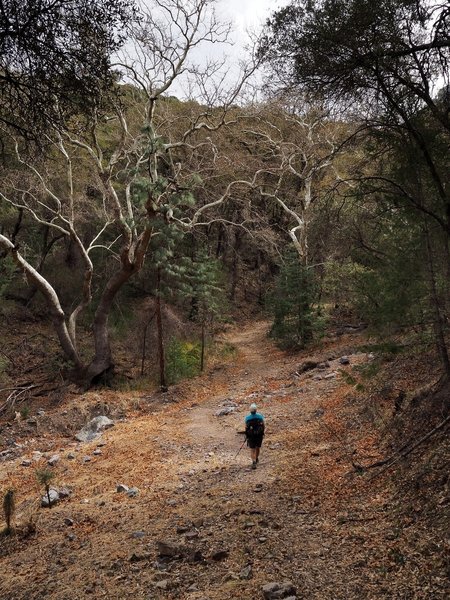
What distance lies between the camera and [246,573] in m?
5.16

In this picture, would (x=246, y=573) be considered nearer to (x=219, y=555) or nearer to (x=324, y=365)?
(x=219, y=555)

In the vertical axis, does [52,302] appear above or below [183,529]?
above

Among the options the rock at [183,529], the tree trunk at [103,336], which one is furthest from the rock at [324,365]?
the rock at [183,529]

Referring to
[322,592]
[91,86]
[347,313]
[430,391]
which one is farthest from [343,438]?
[347,313]

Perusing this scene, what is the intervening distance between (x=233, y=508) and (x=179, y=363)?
36.6ft

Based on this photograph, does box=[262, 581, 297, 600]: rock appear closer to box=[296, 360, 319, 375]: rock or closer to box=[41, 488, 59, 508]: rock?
box=[41, 488, 59, 508]: rock

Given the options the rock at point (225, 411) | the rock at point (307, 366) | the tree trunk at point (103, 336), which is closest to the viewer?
the rock at point (225, 411)

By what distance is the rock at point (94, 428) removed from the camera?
12.9 meters

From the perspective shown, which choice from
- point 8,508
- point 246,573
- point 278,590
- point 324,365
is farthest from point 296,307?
point 278,590

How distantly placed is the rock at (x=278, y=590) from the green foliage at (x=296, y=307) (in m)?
16.3

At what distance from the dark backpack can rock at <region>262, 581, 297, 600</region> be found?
15.0ft

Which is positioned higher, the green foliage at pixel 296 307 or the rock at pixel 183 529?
the green foliage at pixel 296 307

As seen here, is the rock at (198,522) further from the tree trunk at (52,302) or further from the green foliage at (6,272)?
the green foliage at (6,272)

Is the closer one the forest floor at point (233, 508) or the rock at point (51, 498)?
the forest floor at point (233, 508)
